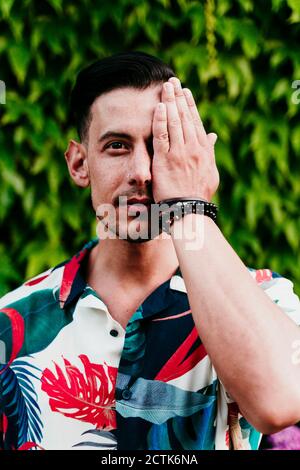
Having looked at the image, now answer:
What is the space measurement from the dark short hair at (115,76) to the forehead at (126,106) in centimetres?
2

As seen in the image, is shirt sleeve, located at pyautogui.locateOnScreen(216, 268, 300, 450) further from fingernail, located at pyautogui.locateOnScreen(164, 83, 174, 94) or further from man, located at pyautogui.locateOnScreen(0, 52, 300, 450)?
fingernail, located at pyautogui.locateOnScreen(164, 83, 174, 94)

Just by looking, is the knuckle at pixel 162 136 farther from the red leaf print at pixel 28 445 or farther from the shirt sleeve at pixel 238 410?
the red leaf print at pixel 28 445

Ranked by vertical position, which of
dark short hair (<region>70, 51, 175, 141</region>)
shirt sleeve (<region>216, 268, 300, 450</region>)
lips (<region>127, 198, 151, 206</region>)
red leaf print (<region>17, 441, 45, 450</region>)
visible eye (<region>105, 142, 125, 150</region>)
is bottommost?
red leaf print (<region>17, 441, 45, 450</region>)

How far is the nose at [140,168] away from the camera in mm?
1665

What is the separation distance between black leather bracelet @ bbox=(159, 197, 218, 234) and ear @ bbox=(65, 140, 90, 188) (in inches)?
19.1

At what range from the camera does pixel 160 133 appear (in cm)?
161

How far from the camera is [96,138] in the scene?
184 cm

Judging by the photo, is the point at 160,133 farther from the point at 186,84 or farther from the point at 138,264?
the point at 186,84

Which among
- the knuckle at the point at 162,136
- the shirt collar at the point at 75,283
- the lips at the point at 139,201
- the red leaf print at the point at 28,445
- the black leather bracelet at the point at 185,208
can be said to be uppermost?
the knuckle at the point at 162,136

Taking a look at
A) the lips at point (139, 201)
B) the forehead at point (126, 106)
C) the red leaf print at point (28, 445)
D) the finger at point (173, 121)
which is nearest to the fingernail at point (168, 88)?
the finger at point (173, 121)

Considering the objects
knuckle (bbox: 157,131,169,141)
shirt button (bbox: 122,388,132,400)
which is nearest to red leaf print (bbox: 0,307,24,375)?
shirt button (bbox: 122,388,132,400)

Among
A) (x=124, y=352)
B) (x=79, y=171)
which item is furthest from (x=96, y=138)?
(x=124, y=352)

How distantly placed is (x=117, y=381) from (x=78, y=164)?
743 mm

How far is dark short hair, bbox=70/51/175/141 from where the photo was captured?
183cm
